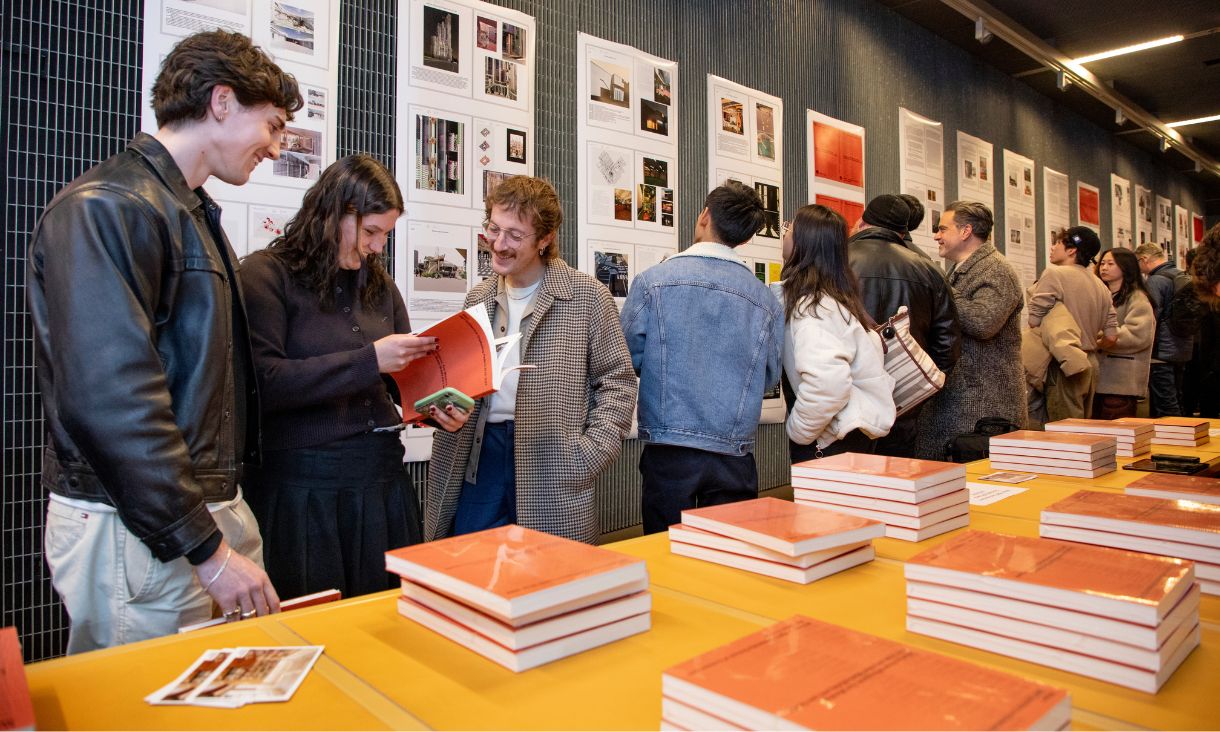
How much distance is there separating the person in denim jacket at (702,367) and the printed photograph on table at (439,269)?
3.20 feet

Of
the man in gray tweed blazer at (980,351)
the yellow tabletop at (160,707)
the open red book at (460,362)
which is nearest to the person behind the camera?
the yellow tabletop at (160,707)

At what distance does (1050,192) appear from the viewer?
26.2 feet

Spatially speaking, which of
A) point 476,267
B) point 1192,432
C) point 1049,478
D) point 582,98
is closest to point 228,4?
point 476,267

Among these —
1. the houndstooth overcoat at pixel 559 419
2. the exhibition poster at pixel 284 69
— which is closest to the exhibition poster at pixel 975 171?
the houndstooth overcoat at pixel 559 419

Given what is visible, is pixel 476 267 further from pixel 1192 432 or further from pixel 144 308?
pixel 1192 432

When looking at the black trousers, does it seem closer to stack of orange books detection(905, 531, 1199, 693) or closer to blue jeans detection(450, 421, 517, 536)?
blue jeans detection(450, 421, 517, 536)

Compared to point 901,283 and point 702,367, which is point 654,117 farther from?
point 702,367

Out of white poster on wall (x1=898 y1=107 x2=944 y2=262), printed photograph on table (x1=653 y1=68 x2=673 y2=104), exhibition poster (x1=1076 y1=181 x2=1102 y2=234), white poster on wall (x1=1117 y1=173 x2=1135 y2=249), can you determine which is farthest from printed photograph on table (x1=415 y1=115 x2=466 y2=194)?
white poster on wall (x1=1117 y1=173 x2=1135 y2=249)

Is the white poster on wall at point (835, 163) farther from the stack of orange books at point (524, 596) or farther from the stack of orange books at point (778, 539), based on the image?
the stack of orange books at point (524, 596)

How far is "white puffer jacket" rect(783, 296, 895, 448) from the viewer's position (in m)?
2.45

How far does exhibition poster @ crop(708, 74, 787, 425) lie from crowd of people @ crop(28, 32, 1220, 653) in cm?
127

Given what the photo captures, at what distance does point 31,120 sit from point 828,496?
2.34 meters

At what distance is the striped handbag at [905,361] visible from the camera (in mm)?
2697

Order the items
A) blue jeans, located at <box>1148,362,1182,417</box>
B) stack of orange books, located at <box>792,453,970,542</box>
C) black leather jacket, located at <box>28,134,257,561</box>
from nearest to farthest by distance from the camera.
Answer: black leather jacket, located at <box>28,134,257,561</box> < stack of orange books, located at <box>792,453,970,542</box> < blue jeans, located at <box>1148,362,1182,417</box>
